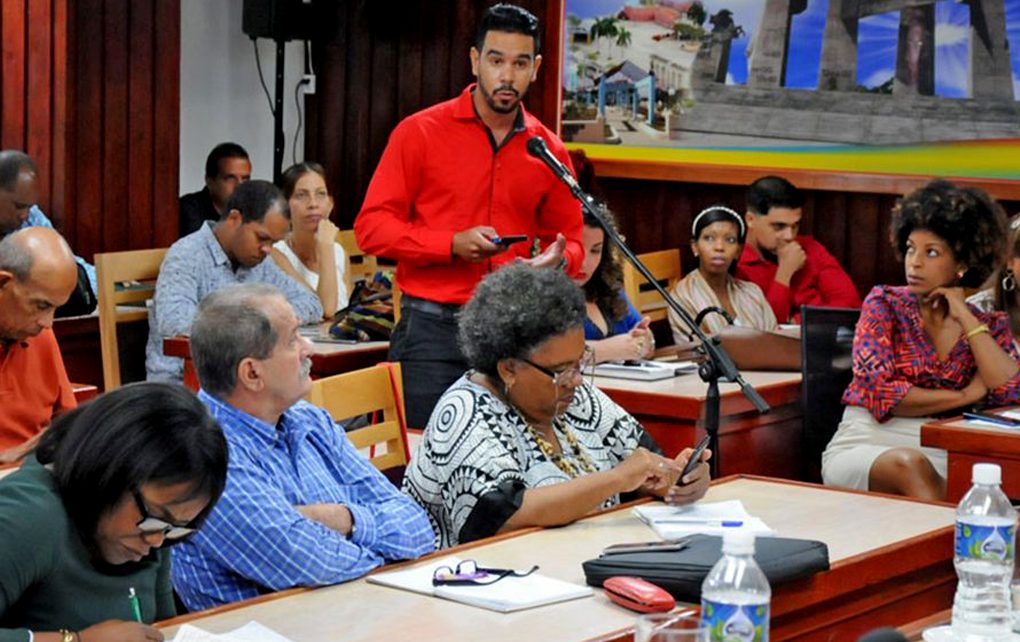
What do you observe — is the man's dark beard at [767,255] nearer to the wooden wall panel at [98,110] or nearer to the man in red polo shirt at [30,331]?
the wooden wall panel at [98,110]

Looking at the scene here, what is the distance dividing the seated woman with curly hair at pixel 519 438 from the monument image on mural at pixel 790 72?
3806 millimetres

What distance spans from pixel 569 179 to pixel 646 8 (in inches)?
154

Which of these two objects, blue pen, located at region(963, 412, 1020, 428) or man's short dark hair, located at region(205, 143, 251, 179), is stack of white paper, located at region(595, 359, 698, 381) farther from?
man's short dark hair, located at region(205, 143, 251, 179)

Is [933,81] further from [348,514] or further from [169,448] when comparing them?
[169,448]

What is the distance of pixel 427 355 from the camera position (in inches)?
172

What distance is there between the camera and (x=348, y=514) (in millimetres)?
2936

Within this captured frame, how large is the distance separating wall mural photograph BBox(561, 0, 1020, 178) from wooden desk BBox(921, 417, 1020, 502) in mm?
2674

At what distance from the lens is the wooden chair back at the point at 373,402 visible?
3.56 m

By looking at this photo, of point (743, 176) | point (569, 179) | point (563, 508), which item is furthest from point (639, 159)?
point (563, 508)

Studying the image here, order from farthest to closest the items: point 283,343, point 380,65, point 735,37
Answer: point 380,65 < point 735,37 < point 283,343

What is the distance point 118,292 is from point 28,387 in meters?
1.67

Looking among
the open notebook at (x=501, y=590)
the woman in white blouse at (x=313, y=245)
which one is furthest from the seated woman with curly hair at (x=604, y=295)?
the open notebook at (x=501, y=590)

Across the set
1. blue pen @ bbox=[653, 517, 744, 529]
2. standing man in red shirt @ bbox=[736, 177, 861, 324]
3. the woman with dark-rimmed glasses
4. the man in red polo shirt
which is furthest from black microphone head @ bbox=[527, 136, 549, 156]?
standing man in red shirt @ bbox=[736, 177, 861, 324]

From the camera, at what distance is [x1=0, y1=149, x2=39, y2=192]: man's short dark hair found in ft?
18.8
